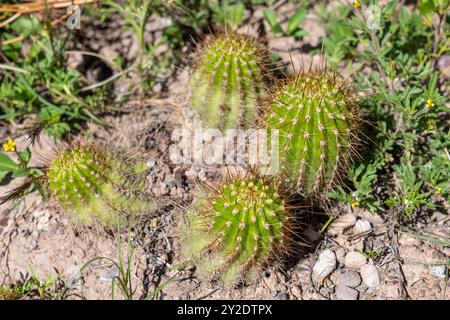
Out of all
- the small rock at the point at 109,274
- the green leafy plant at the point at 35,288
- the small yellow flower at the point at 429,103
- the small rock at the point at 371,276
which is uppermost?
the small yellow flower at the point at 429,103

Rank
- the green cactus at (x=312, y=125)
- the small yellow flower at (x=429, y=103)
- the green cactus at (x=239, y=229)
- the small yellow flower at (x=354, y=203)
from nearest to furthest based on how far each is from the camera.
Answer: the green cactus at (x=239, y=229)
the green cactus at (x=312, y=125)
the small yellow flower at (x=429, y=103)
the small yellow flower at (x=354, y=203)

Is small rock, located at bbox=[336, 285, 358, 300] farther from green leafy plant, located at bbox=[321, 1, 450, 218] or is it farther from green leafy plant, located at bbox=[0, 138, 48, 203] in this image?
green leafy plant, located at bbox=[0, 138, 48, 203]

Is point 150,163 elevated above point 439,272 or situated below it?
above

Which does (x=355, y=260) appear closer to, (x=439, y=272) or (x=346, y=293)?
(x=346, y=293)

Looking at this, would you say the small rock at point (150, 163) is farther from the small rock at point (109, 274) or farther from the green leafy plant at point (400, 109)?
the green leafy plant at point (400, 109)

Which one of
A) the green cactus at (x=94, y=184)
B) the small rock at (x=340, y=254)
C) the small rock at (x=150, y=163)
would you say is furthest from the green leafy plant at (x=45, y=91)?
the small rock at (x=340, y=254)

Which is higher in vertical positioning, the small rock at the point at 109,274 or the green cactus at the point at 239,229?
the green cactus at the point at 239,229

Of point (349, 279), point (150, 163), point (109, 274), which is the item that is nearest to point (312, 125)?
point (349, 279)
